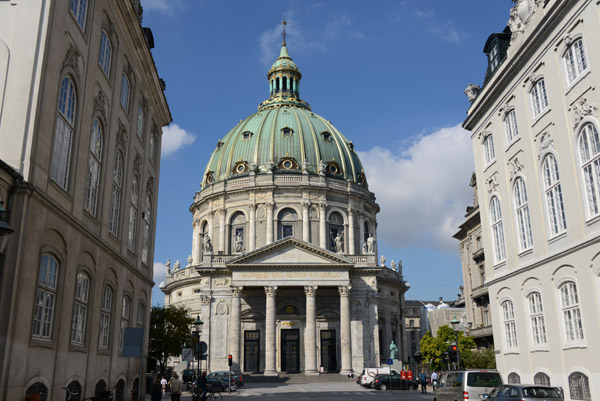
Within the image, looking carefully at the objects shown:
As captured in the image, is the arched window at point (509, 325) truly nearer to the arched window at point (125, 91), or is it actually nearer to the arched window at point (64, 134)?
the arched window at point (125, 91)

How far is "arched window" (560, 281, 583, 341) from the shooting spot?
19547mm

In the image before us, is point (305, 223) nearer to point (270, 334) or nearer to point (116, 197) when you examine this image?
point (270, 334)

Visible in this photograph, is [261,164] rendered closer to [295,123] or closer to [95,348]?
[295,123]

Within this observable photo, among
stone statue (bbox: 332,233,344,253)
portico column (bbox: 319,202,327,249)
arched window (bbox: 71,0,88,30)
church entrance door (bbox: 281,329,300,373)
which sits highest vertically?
portico column (bbox: 319,202,327,249)

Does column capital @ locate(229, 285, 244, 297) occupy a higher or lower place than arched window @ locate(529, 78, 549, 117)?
lower

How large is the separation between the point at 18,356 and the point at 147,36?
57.6 ft

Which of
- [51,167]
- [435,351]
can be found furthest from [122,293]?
[435,351]

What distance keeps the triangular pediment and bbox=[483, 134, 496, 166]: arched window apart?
2762cm

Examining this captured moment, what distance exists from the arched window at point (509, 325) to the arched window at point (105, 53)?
19342 mm

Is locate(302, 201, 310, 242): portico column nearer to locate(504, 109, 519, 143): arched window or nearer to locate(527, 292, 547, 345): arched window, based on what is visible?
locate(504, 109, 519, 143): arched window

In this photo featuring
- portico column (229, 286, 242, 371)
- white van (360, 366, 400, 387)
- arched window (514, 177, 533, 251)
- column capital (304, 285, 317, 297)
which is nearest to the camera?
arched window (514, 177, 533, 251)

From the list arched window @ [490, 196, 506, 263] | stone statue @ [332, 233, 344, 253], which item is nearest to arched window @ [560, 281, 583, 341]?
arched window @ [490, 196, 506, 263]

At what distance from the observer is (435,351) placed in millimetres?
47094

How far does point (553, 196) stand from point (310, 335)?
113 ft
